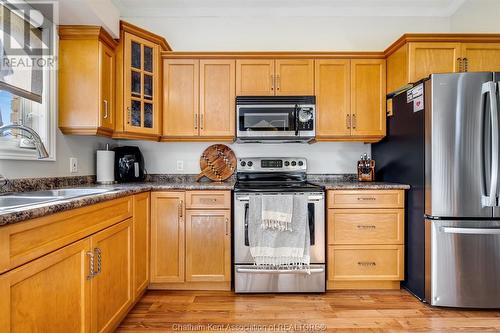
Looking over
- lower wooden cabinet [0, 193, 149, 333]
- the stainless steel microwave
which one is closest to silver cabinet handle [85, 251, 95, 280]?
lower wooden cabinet [0, 193, 149, 333]

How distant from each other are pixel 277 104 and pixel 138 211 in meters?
1.49

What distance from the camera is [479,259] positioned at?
2.07 metres

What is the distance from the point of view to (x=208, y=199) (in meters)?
2.40

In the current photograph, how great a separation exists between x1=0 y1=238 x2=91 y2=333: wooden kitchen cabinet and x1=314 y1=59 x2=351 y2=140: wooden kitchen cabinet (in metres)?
2.15

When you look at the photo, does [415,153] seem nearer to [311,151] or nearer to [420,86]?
[420,86]

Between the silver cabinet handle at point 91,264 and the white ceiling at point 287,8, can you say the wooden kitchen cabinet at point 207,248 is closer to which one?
the silver cabinet handle at point 91,264

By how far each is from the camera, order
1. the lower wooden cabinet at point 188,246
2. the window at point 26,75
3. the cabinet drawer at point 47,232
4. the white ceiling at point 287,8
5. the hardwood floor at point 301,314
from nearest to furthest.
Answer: the cabinet drawer at point 47,232 < the window at point 26,75 < the hardwood floor at point 301,314 < the lower wooden cabinet at point 188,246 < the white ceiling at point 287,8

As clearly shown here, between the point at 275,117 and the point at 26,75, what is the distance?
6.14 feet

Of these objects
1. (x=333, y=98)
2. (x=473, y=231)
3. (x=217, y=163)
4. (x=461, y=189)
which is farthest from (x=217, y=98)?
(x=473, y=231)

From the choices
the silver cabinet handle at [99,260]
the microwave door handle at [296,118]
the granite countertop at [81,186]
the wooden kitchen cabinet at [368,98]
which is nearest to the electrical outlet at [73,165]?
the granite countertop at [81,186]

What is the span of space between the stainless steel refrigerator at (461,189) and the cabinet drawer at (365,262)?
0.27 metres

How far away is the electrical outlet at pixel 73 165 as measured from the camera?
89.8 inches

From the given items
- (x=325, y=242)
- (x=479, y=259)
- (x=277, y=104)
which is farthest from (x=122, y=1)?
(x=479, y=259)

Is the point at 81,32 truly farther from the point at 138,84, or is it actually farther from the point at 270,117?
the point at 270,117
